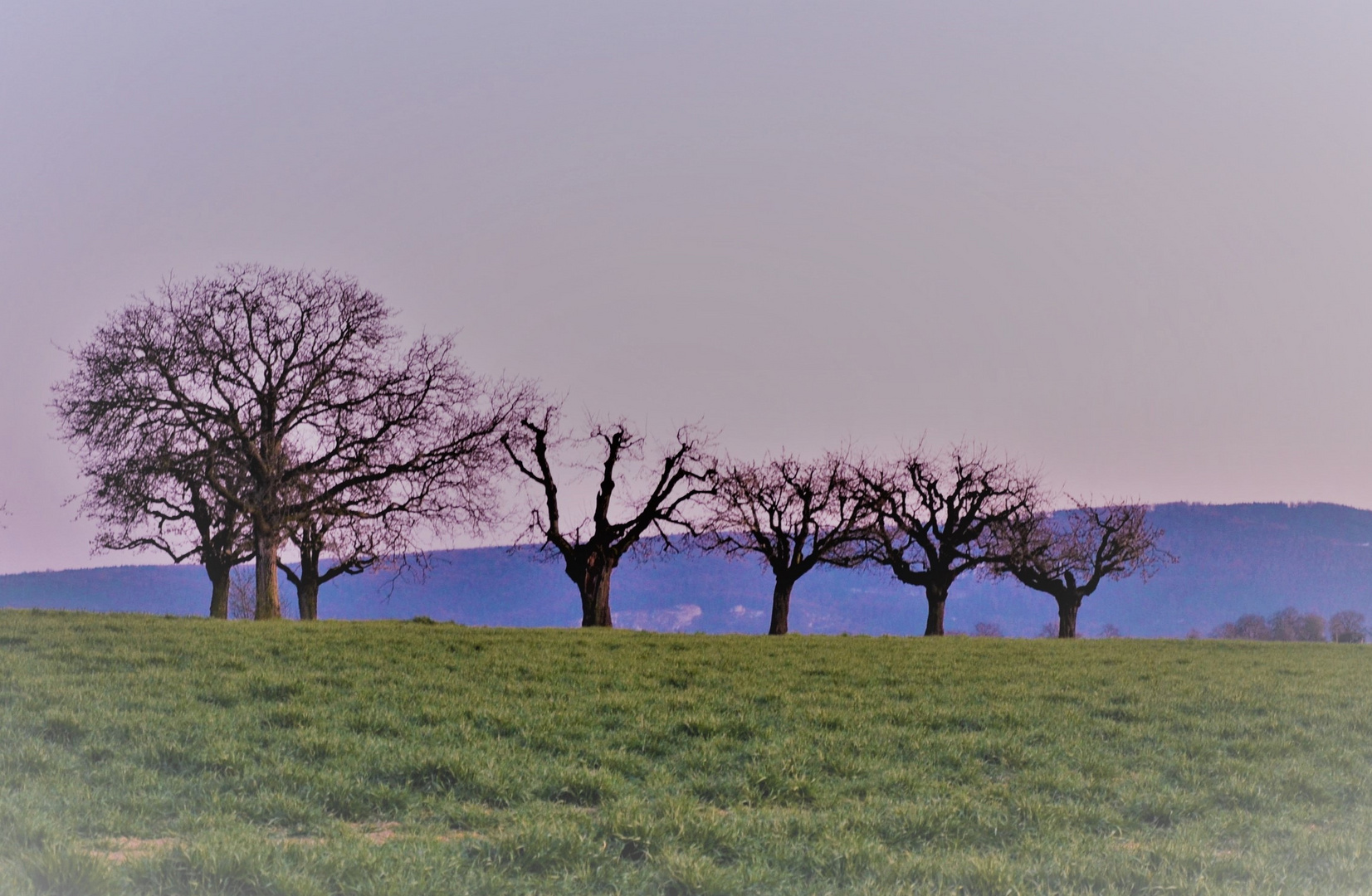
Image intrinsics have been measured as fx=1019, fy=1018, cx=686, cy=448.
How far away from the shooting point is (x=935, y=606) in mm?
52125

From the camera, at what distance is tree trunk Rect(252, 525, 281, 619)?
118 ft

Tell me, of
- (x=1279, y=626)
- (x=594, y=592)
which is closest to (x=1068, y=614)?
(x=594, y=592)

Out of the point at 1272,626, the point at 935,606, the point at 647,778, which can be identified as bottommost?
the point at 1272,626

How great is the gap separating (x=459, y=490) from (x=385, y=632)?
1412 cm

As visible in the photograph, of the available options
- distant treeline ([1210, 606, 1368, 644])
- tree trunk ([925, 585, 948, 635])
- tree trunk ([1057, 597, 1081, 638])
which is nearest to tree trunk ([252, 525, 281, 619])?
tree trunk ([925, 585, 948, 635])

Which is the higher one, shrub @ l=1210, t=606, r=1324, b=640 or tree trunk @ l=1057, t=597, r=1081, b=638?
tree trunk @ l=1057, t=597, r=1081, b=638

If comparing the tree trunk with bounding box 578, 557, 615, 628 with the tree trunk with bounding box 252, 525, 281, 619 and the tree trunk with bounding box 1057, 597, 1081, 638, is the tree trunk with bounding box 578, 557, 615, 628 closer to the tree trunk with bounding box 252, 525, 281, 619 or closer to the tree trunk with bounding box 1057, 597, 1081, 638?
the tree trunk with bounding box 252, 525, 281, 619

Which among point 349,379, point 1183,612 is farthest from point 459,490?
point 1183,612

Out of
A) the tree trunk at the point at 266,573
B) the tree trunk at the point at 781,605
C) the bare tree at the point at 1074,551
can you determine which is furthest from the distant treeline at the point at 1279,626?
the tree trunk at the point at 266,573

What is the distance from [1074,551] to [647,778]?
48.2m

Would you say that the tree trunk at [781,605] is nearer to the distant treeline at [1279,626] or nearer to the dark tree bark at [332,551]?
the dark tree bark at [332,551]

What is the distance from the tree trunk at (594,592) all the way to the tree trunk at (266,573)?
1255 cm

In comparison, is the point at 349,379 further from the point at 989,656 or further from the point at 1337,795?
the point at 1337,795

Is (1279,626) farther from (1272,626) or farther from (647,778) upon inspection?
(647,778)
